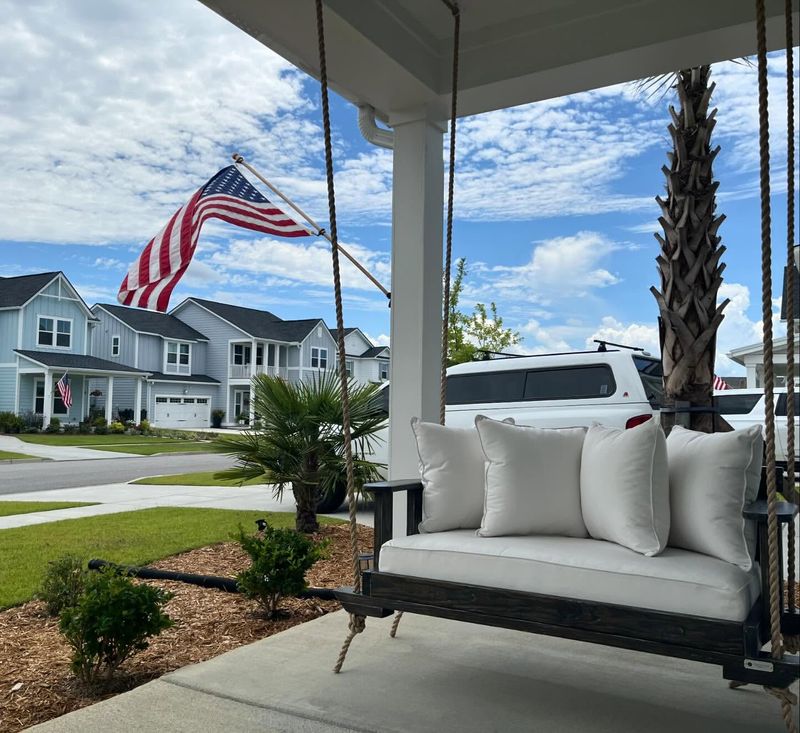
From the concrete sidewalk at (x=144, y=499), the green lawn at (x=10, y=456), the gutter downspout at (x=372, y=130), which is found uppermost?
the gutter downspout at (x=372, y=130)

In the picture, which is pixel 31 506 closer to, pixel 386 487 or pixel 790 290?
pixel 386 487

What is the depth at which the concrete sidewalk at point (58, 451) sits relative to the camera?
48.9 ft

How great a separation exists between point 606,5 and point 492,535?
101 inches

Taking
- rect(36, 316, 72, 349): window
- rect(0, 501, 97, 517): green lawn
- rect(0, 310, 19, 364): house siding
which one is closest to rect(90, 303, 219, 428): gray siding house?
rect(36, 316, 72, 349): window

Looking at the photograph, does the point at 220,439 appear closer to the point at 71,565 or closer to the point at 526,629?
the point at 71,565

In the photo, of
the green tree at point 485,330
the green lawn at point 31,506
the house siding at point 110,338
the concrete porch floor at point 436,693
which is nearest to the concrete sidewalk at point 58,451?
the green lawn at point 31,506

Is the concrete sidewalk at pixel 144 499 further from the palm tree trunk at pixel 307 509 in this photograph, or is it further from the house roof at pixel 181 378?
the house roof at pixel 181 378

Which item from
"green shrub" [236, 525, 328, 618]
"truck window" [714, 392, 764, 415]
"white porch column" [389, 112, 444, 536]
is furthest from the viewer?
"truck window" [714, 392, 764, 415]

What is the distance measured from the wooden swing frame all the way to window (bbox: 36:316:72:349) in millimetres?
23055

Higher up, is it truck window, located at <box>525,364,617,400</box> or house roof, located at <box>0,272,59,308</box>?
house roof, located at <box>0,272,59,308</box>

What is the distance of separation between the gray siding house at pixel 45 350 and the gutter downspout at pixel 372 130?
19.6 m

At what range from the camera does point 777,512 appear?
82.7 inches

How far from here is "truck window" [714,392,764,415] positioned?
9344 millimetres

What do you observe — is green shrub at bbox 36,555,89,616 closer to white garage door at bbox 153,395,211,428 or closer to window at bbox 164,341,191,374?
white garage door at bbox 153,395,211,428
